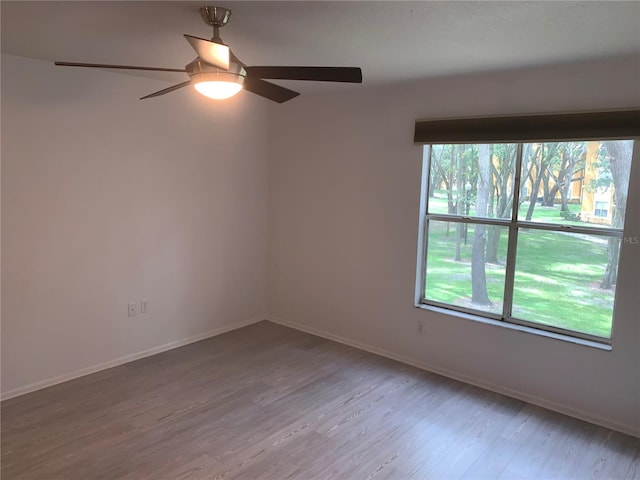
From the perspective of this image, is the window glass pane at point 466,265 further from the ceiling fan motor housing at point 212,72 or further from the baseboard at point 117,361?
the ceiling fan motor housing at point 212,72

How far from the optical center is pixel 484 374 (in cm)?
354

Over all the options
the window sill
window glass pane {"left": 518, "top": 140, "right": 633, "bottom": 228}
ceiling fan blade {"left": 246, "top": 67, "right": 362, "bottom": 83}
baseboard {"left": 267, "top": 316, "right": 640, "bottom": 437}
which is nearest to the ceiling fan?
ceiling fan blade {"left": 246, "top": 67, "right": 362, "bottom": 83}

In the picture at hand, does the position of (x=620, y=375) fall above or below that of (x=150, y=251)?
below

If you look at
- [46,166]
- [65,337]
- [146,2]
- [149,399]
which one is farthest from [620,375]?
[46,166]

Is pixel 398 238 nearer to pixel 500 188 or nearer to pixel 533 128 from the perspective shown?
pixel 500 188

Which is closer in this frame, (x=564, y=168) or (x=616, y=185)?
(x=616, y=185)

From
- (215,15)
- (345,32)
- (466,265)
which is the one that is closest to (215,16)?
(215,15)

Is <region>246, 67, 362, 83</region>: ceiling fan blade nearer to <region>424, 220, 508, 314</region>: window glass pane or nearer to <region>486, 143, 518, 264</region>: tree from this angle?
<region>486, 143, 518, 264</region>: tree

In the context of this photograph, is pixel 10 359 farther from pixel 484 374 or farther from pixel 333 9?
pixel 484 374

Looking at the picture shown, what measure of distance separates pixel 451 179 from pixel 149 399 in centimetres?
277

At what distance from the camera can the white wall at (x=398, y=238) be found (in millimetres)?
2955

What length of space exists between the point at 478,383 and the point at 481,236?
1.12m

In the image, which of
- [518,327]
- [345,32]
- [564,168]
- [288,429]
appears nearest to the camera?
[345,32]

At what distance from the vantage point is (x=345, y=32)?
7.84 ft
